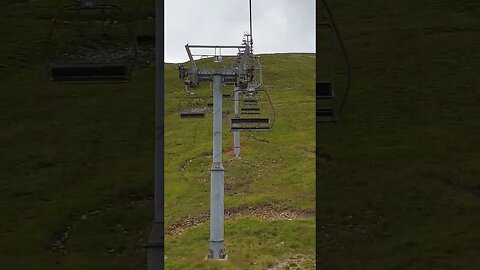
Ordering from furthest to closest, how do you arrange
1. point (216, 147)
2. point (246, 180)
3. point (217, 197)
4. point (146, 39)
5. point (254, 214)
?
point (246, 180)
point (254, 214)
point (216, 147)
point (217, 197)
point (146, 39)

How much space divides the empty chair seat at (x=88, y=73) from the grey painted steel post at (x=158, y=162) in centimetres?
5

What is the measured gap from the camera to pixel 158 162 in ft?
2.62

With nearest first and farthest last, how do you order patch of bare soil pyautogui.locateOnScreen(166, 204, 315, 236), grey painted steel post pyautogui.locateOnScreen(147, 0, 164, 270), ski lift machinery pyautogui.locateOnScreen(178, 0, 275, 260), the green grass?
grey painted steel post pyautogui.locateOnScreen(147, 0, 164, 270) < ski lift machinery pyautogui.locateOnScreen(178, 0, 275, 260) < the green grass < patch of bare soil pyautogui.locateOnScreen(166, 204, 315, 236)

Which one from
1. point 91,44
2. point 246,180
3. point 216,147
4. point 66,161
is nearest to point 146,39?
point 91,44

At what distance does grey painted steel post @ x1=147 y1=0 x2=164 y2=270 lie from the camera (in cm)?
78

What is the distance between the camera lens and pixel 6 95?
814mm

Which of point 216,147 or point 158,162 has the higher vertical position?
point 158,162
